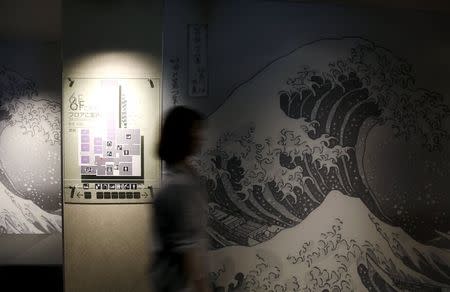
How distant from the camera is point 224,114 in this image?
2928 millimetres

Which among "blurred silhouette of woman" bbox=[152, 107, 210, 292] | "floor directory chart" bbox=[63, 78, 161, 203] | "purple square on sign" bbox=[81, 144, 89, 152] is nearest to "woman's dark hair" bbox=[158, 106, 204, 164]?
"blurred silhouette of woman" bbox=[152, 107, 210, 292]

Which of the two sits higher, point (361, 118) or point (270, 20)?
point (270, 20)

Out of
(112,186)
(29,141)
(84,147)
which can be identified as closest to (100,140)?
(84,147)

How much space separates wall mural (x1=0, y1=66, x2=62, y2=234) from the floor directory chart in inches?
58.3

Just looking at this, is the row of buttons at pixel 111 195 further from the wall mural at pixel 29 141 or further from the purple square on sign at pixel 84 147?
the wall mural at pixel 29 141

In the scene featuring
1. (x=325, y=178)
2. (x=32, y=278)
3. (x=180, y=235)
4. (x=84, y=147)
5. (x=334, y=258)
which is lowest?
(x=32, y=278)

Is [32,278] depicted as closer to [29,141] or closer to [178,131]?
[29,141]

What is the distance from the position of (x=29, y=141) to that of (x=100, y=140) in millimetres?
1763

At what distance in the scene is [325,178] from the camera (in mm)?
3004

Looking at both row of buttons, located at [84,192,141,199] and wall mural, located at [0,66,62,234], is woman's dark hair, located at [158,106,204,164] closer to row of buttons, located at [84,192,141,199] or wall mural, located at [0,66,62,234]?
row of buttons, located at [84,192,141,199]

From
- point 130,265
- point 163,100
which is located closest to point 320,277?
point 130,265

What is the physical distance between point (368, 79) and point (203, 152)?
1371 millimetres

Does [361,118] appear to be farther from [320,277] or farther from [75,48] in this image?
[75,48]

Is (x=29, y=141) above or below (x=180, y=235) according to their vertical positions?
above
